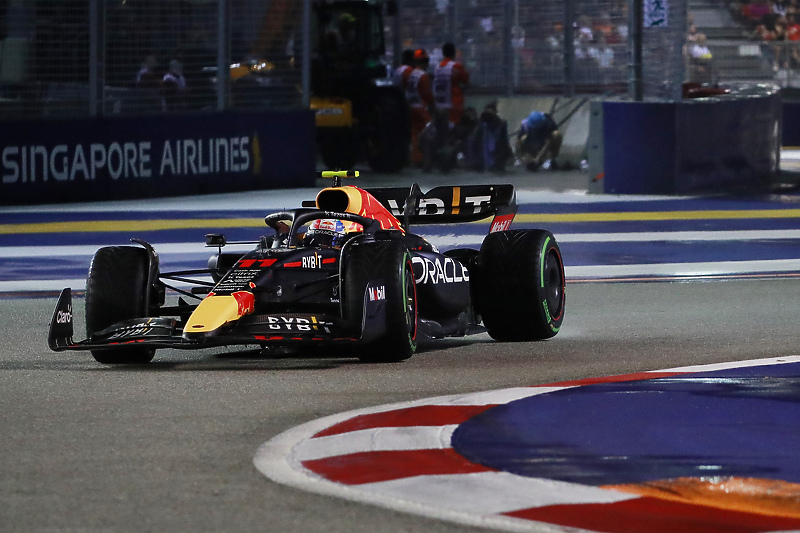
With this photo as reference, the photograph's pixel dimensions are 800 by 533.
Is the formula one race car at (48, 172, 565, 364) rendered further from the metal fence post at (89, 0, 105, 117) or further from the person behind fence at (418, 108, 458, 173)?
the person behind fence at (418, 108, 458, 173)

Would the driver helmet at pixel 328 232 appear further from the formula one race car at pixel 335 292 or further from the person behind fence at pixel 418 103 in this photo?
the person behind fence at pixel 418 103

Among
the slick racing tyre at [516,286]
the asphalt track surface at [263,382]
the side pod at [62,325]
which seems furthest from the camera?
the slick racing tyre at [516,286]

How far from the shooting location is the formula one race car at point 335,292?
812 cm

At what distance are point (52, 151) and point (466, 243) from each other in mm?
5933

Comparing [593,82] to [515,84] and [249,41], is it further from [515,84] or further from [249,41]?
[249,41]

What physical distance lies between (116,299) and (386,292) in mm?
1491

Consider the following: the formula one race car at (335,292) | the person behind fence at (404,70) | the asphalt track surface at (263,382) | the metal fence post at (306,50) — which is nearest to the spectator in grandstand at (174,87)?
the metal fence post at (306,50)

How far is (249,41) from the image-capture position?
21328 millimetres

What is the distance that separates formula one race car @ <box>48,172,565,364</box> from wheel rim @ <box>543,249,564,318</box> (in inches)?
0.4

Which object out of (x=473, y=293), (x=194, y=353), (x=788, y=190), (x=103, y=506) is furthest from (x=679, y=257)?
(x=103, y=506)

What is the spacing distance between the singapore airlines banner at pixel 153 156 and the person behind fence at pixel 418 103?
344 centimetres

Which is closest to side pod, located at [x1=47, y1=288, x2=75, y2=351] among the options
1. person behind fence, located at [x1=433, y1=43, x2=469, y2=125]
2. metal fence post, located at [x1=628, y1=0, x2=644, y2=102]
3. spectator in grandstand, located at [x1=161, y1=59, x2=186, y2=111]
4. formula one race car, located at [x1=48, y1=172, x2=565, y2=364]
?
formula one race car, located at [x1=48, y1=172, x2=565, y2=364]

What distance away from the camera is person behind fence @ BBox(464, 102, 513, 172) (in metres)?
24.9

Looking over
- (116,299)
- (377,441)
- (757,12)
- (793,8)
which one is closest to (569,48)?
(757,12)
